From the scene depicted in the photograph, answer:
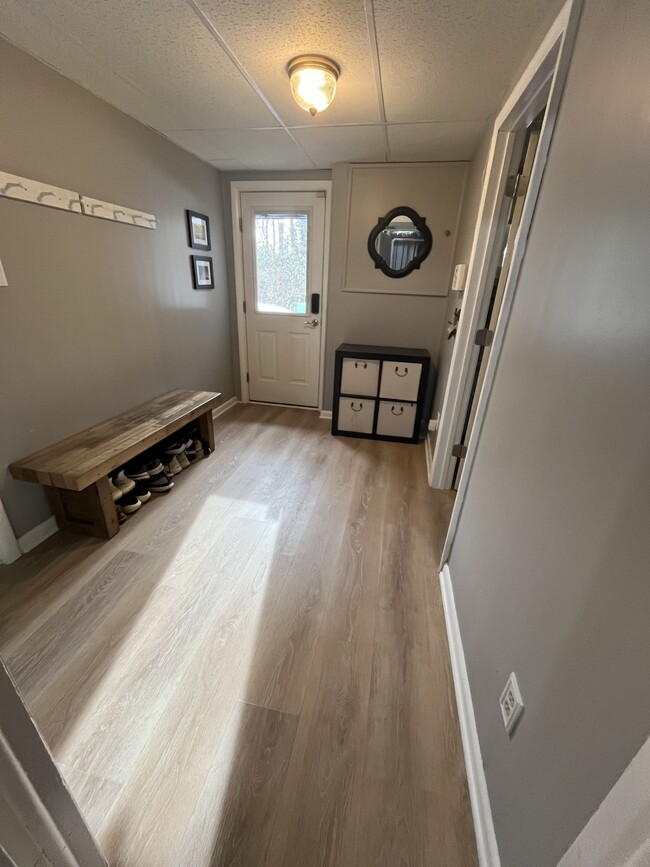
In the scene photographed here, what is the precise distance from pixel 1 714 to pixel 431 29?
2238 mm

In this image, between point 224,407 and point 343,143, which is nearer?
point 343,143

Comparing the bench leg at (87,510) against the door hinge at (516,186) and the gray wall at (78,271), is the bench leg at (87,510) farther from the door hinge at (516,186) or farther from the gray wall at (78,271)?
the door hinge at (516,186)

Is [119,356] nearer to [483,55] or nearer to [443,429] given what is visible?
[443,429]

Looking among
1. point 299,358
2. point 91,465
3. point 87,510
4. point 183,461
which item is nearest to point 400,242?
point 299,358

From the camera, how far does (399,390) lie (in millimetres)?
3018

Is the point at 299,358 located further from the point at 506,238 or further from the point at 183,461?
the point at 506,238

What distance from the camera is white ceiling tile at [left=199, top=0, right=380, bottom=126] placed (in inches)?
48.2

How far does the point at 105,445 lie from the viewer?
1.87 m

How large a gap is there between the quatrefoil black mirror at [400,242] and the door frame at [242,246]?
466mm

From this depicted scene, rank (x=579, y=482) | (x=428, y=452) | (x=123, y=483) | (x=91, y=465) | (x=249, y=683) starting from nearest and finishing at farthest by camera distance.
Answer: (x=579, y=482) < (x=249, y=683) < (x=91, y=465) < (x=123, y=483) < (x=428, y=452)

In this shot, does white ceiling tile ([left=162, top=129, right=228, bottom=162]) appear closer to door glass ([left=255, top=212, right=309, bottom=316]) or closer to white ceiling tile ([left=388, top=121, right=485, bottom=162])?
door glass ([left=255, top=212, right=309, bottom=316])

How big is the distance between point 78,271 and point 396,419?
2.43 meters

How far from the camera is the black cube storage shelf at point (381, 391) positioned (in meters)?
2.96

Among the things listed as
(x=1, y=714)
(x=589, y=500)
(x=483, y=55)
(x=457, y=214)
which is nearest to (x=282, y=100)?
(x=483, y=55)
